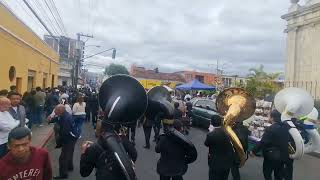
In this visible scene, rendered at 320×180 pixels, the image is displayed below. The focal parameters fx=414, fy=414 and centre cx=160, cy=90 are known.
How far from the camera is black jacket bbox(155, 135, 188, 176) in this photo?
19.1ft

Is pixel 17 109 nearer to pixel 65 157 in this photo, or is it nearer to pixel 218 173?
pixel 65 157

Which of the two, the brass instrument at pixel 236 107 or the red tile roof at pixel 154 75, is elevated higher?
the red tile roof at pixel 154 75

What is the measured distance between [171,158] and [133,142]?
76cm

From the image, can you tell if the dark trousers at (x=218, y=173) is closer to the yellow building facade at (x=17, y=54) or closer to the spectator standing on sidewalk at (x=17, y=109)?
the spectator standing on sidewalk at (x=17, y=109)

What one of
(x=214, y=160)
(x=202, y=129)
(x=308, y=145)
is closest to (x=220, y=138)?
(x=214, y=160)

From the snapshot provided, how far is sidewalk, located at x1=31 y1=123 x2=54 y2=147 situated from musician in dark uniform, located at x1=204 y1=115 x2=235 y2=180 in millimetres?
6841

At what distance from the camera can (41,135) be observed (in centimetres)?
1374

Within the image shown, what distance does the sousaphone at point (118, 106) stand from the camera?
3807mm

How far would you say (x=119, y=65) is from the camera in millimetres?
112688

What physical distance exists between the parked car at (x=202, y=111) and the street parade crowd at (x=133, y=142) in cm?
615

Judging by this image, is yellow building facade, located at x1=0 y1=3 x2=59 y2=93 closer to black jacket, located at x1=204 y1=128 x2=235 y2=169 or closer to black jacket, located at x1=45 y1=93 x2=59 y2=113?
black jacket, located at x1=45 y1=93 x2=59 y2=113

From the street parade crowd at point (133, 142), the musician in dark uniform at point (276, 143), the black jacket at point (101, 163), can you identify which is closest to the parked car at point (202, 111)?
the street parade crowd at point (133, 142)

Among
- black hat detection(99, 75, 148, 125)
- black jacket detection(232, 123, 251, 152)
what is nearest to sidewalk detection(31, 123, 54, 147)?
black jacket detection(232, 123, 251, 152)

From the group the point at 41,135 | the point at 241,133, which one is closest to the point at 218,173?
the point at 241,133
